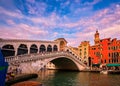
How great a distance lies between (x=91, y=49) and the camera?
46.0 m

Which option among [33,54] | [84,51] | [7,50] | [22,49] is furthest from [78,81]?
[84,51]

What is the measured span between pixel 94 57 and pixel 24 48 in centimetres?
2085

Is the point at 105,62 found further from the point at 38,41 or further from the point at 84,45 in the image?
the point at 38,41

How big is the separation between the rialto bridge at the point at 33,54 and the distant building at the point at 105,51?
658cm

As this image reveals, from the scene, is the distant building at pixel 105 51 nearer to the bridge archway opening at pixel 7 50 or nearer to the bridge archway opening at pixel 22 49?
the bridge archway opening at pixel 22 49

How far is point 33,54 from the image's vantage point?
24188mm

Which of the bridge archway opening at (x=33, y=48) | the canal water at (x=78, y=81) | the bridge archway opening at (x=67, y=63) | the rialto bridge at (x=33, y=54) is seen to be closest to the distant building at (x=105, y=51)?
the rialto bridge at (x=33, y=54)

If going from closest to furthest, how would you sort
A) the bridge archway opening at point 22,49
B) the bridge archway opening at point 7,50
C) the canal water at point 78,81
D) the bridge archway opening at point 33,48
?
1. the canal water at point 78,81
2. the bridge archway opening at point 7,50
3. the bridge archway opening at point 22,49
4. the bridge archway opening at point 33,48

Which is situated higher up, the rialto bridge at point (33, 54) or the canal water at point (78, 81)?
the rialto bridge at point (33, 54)

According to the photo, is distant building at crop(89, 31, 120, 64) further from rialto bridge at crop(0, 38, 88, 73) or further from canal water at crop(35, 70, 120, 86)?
canal water at crop(35, 70, 120, 86)

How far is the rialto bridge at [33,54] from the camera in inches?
864

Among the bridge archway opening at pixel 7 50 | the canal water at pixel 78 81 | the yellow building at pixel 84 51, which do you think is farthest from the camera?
the yellow building at pixel 84 51

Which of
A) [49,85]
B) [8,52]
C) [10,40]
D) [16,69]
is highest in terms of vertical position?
[10,40]

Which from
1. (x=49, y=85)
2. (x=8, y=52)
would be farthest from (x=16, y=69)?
(x=8, y=52)
